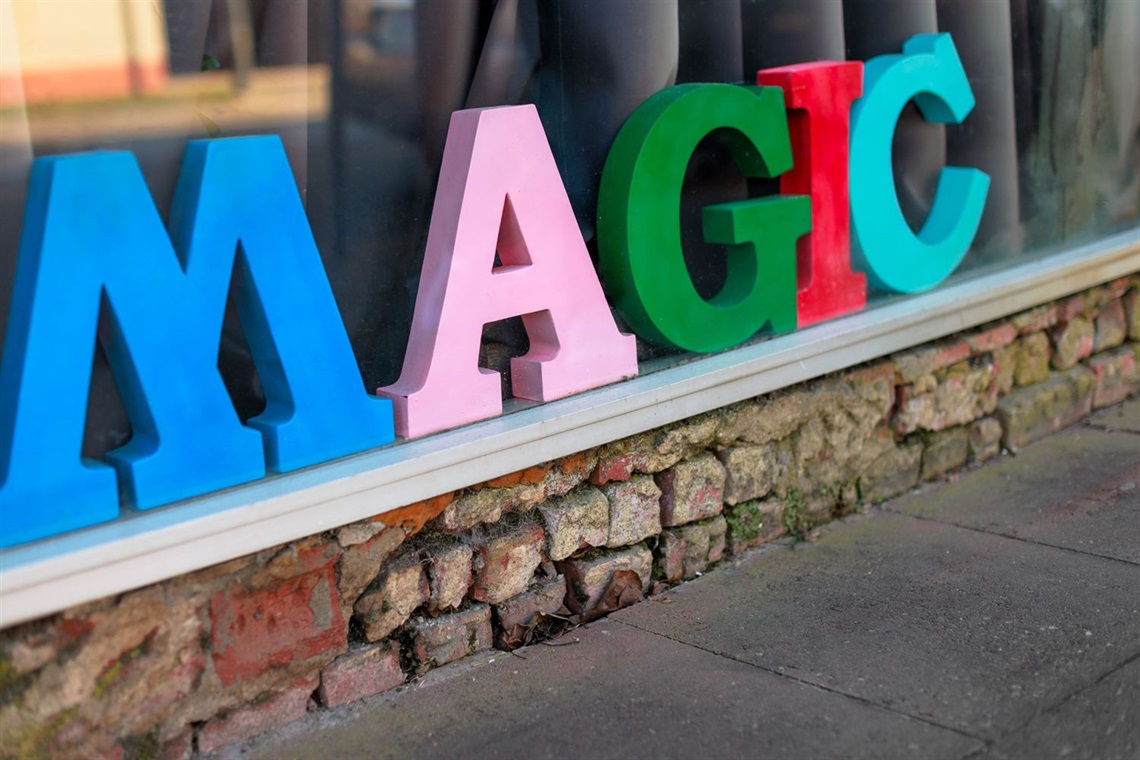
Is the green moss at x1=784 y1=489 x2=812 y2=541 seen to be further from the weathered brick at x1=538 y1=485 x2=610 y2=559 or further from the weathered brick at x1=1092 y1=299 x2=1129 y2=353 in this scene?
the weathered brick at x1=1092 y1=299 x2=1129 y2=353

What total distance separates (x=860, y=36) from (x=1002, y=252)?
3.65 ft

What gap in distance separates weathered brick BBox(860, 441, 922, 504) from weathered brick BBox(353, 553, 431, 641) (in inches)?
68.0

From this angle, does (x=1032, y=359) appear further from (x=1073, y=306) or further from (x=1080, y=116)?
(x=1080, y=116)

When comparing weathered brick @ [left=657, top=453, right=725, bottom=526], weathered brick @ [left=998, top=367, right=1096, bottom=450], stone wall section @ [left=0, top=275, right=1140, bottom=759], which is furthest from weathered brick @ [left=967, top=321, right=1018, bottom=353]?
weathered brick @ [left=657, top=453, right=725, bottom=526]

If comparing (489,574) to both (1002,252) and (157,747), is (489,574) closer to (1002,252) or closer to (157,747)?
(157,747)

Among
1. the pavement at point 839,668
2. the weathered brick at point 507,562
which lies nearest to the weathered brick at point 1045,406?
the pavement at point 839,668

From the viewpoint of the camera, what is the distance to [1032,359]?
4.78 meters

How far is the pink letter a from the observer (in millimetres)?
2990

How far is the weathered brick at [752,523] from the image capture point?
3766 mm

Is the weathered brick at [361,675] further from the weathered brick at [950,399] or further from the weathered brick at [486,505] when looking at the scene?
the weathered brick at [950,399]

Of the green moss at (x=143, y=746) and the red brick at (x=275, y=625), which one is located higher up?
the red brick at (x=275, y=625)

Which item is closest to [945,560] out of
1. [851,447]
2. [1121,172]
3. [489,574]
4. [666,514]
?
[851,447]

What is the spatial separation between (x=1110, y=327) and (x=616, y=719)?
10.8ft

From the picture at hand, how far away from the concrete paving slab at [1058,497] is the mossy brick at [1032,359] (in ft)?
0.80
